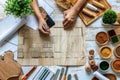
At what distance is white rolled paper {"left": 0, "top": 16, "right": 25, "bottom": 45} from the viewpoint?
169 centimetres

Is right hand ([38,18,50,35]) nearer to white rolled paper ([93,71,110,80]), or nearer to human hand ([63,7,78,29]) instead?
human hand ([63,7,78,29])

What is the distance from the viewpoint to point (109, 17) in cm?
166

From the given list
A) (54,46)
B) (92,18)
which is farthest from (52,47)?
(92,18)

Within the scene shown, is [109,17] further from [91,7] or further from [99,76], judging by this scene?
[99,76]

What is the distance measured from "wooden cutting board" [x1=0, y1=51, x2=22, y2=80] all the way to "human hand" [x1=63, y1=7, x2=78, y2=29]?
292 mm

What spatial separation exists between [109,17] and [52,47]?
292mm

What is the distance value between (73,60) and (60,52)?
70mm

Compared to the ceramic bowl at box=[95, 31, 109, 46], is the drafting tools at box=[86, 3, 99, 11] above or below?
above

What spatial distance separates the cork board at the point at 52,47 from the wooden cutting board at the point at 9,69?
68mm

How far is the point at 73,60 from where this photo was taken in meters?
1.67

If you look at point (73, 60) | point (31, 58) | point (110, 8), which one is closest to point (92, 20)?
point (110, 8)

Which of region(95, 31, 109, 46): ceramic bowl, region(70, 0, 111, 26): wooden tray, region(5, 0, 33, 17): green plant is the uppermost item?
region(5, 0, 33, 17): green plant

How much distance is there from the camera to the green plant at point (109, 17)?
5.44 ft

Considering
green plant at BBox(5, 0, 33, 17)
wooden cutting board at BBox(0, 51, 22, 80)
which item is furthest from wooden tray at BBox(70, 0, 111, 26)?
wooden cutting board at BBox(0, 51, 22, 80)
